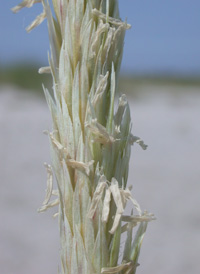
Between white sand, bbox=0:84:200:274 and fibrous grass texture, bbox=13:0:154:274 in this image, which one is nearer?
fibrous grass texture, bbox=13:0:154:274

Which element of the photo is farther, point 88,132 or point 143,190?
point 143,190

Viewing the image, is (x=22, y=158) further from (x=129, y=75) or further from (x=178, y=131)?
(x=129, y=75)

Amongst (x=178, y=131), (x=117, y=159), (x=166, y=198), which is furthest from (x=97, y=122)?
(x=178, y=131)

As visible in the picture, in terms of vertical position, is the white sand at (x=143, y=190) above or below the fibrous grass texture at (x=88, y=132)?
below

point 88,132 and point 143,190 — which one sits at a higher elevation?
point 88,132

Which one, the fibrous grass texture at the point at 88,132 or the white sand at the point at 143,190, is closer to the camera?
the fibrous grass texture at the point at 88,132
